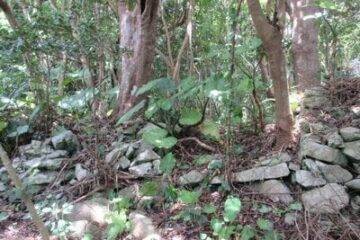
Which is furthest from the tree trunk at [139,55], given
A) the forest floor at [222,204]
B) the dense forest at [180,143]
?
the forest floor at [222,204]

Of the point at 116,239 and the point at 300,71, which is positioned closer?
the point at 116,239

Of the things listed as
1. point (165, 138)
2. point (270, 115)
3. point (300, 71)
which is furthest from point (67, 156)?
point (300, 71)

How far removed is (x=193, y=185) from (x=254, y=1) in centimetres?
169

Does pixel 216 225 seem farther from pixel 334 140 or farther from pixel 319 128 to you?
pixel 319 128

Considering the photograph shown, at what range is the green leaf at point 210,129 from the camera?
4.03m

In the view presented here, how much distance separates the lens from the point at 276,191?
348cm

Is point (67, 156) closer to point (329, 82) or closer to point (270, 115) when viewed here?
point (270, 115)

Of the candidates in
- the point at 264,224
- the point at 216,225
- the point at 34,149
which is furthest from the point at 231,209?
the point at 34,149

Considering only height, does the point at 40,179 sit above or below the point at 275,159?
below

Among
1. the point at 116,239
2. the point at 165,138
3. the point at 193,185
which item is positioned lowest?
the point at 116,239

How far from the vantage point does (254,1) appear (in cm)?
351

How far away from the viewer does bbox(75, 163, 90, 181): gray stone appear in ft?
13.5

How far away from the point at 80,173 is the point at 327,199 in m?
2.33

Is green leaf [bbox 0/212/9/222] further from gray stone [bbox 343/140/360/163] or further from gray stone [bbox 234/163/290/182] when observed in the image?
gray stone [bbox 343/140/360/163]
